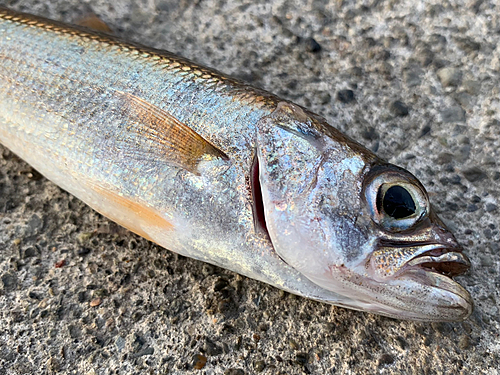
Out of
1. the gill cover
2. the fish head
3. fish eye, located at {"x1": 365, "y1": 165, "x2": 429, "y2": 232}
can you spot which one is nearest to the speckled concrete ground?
the fish head

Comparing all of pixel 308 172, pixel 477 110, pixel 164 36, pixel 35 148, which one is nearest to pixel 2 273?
pixel 35 148

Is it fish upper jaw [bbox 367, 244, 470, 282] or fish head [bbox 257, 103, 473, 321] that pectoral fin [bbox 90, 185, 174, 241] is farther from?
fish upper jaw [bbox 367, 244, 470, 282]

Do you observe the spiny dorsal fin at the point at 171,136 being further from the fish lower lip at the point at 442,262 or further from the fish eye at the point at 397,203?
the fish lower lip at the point at 442,262

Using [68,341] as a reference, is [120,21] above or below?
above

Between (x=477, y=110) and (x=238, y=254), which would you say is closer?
(x=238, y=254)

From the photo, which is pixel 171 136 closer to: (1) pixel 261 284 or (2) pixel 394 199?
(1) pixel 261 284

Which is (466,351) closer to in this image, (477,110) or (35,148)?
(477,110)
